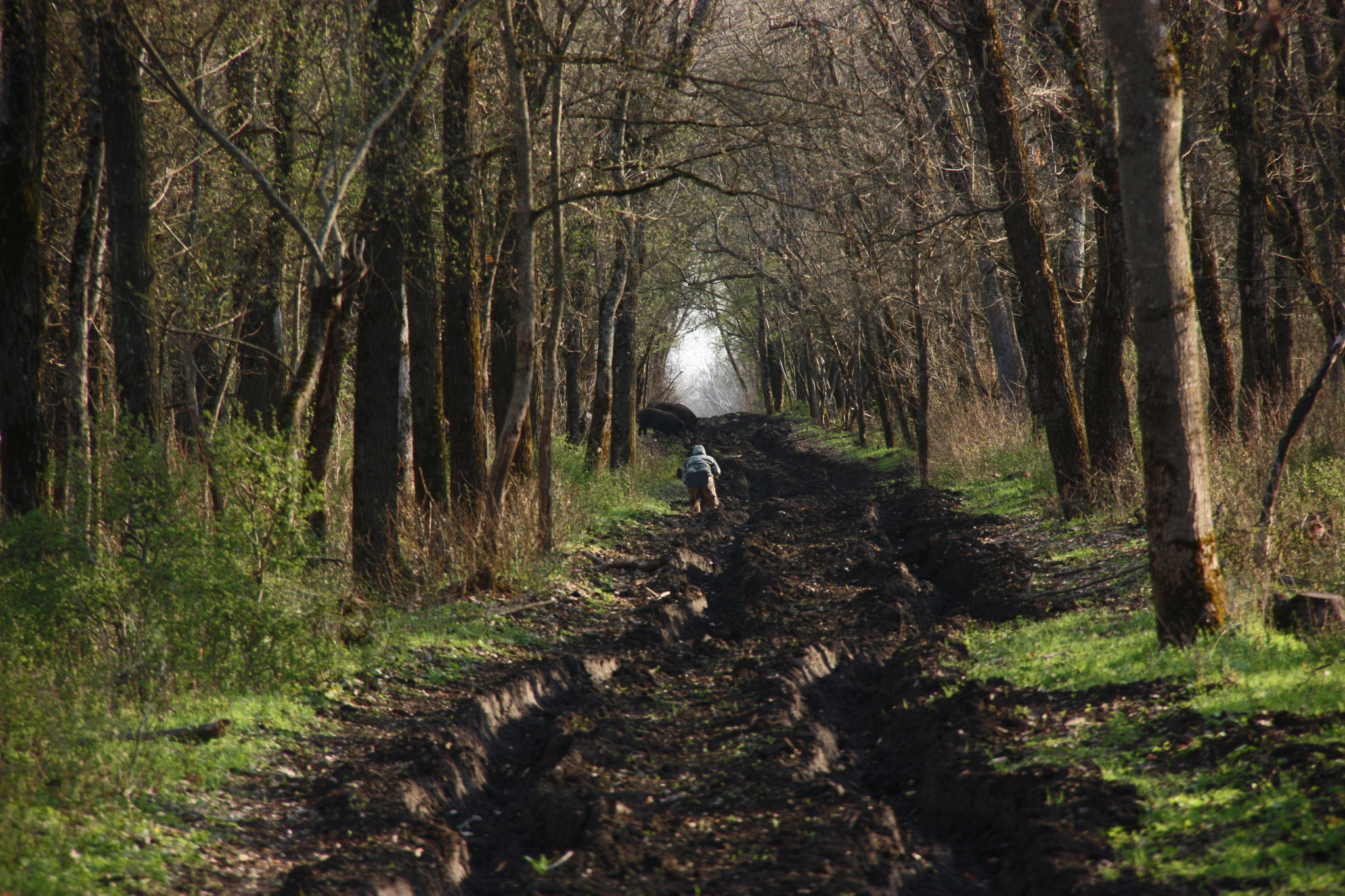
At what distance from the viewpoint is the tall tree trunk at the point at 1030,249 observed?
12039 millimetres

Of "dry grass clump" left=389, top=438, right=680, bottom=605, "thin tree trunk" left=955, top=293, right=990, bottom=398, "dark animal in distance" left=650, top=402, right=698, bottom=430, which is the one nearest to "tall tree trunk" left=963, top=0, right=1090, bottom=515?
"dry grass clump" left=389, top=438, right=680, bottom=605

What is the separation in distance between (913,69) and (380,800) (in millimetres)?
16311

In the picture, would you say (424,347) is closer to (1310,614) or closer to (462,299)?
(462,299)

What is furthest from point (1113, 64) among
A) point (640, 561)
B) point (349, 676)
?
point (640, 561)

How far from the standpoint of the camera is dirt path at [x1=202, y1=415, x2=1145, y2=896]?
4328 mm

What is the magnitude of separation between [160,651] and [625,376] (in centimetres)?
1589

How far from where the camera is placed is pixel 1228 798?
4.25 metres

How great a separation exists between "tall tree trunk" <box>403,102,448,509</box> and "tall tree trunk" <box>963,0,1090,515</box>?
665 cm

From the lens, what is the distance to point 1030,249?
12.4 meters

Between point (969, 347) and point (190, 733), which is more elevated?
point (969, 347)

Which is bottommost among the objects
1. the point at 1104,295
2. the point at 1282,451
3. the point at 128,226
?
the point at 1282,451

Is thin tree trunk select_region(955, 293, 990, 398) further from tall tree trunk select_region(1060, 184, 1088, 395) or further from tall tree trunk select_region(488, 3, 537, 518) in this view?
tall tree trunk select_region(488, 3, 537, 518)

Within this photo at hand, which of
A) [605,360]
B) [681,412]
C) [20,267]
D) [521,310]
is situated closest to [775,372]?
[681,412]

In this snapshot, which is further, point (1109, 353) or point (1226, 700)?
point (1109, 353)
